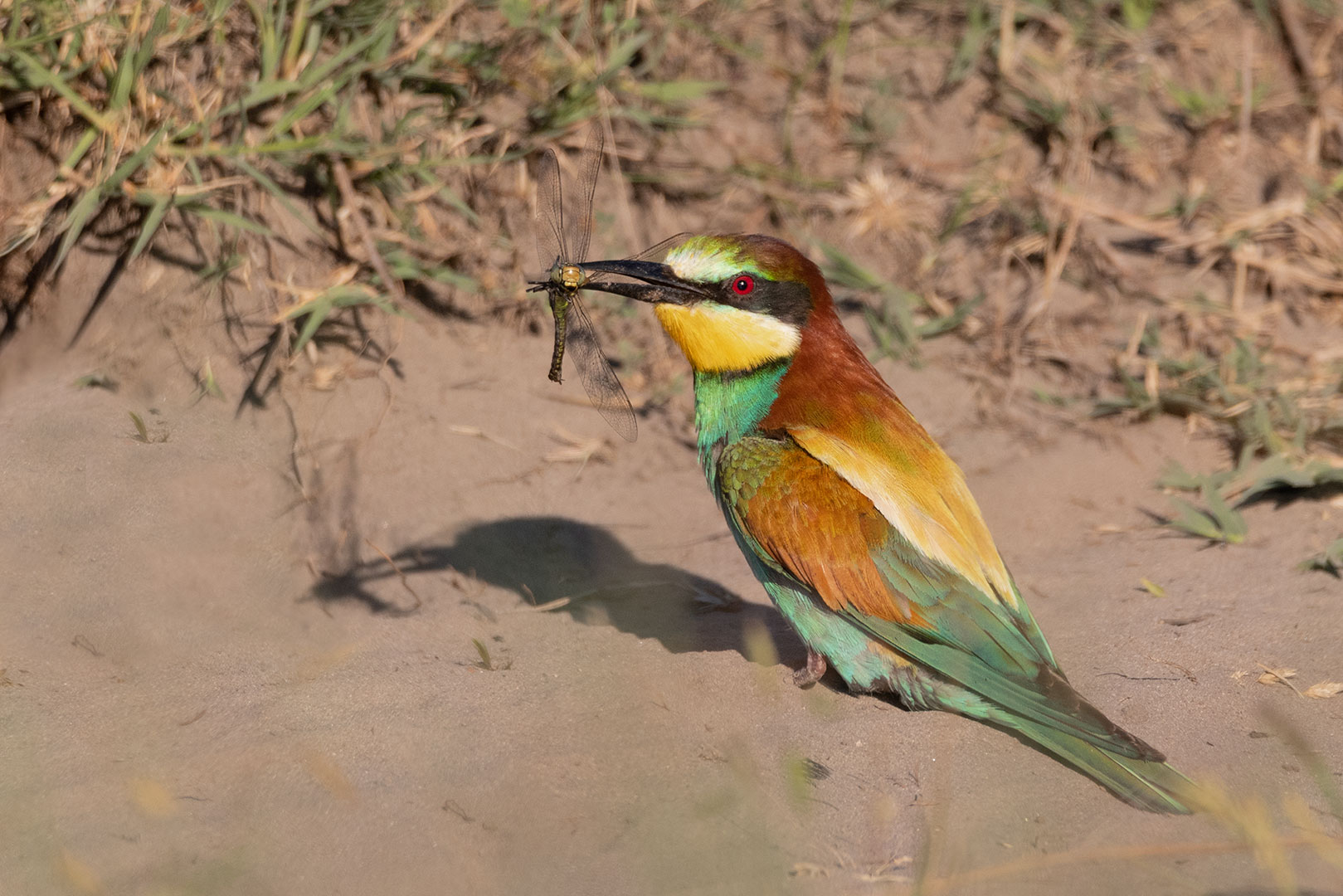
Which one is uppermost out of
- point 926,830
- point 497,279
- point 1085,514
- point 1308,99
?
point 1308,99

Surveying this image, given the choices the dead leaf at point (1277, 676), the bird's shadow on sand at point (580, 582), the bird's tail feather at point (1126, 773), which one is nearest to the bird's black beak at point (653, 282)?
the bird's shadow on sand at point (580, 582)

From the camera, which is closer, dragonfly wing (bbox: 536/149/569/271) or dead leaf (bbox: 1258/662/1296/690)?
dead leaf (bbox: 1258/662/1296/690)

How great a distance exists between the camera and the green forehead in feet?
9.19

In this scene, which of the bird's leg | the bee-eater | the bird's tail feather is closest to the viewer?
the bird's tail feather

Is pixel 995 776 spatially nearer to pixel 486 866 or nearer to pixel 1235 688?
pixel 1235 688

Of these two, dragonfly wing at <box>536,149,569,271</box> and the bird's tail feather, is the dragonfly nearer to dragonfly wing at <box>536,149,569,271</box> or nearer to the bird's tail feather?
dragonfly wing at <box>536,149,569,271</box>

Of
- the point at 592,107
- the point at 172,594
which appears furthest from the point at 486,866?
the point at 592,107

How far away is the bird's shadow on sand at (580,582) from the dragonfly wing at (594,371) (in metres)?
0.44

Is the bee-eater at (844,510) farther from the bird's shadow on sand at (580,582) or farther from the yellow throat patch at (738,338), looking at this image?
the bird's shadow on sand at (580,582)

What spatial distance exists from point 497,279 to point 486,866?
7.88 feet

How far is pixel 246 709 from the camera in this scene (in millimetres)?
2236

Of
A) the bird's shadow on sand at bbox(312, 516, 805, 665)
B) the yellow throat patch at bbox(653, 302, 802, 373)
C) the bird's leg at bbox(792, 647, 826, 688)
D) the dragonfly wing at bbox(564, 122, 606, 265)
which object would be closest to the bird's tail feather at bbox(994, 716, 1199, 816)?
the bird's leg at bbox(792, 647, 826, 688)

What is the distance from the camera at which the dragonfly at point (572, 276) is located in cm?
286

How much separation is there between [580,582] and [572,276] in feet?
2.86
